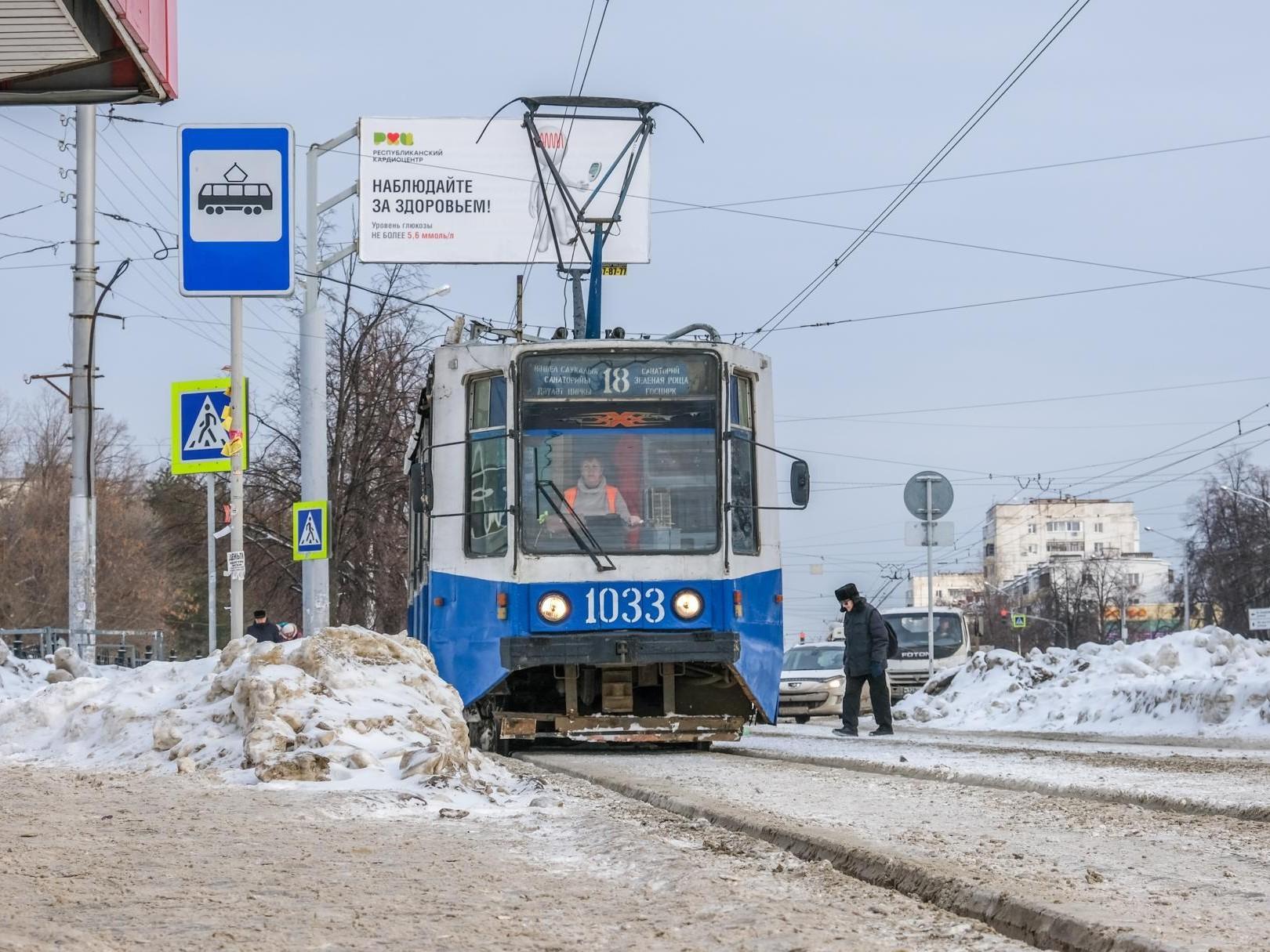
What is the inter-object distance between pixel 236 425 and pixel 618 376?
3.32 meters

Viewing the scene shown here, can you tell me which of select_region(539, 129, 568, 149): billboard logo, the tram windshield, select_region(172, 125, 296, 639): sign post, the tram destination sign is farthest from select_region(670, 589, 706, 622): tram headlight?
select_region(539, 129, 568, 149): billboard logo

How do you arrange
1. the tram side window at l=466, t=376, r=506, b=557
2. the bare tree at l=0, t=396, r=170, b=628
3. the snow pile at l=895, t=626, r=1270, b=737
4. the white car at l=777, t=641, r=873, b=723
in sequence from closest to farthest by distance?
the tram side window at l=466, t=376, r=506, b=557
the snow pile at l=895, t=626, r=1270, b=737
the white car at l=777, t=641, r=873, b=723
the bare tree at l=0, t=396, r=170, b=628

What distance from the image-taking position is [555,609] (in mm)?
13469

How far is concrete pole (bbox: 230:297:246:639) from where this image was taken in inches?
582

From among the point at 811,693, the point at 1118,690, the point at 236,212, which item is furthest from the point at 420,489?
the point at 811,693

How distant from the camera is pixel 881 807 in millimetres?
7902

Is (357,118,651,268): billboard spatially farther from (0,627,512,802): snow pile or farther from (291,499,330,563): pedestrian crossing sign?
(0,627,512,802): snow pile

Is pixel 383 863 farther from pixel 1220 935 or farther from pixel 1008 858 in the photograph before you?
pixel 1220 935

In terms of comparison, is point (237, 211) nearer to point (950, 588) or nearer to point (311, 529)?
point (311, 529)

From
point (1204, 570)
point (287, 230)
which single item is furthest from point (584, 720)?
point (1204, 570)

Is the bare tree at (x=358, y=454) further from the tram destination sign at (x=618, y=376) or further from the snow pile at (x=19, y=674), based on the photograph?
the tram destination sign at (x=618, y=376)

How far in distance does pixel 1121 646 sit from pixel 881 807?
14.9m

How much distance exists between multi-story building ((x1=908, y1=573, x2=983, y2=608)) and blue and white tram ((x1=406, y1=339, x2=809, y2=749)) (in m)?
124

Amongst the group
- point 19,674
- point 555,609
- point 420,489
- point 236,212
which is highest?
point 236,212
